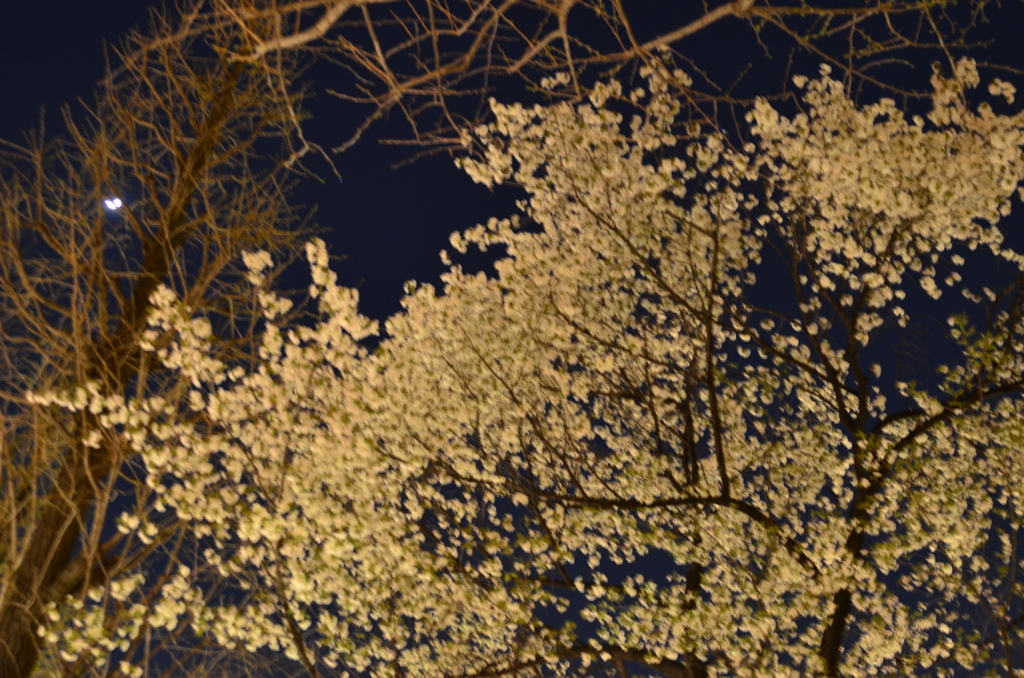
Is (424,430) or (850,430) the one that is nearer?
(850,430)

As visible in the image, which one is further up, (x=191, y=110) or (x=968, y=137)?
(x=968, y=137)

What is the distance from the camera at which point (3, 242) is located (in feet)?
20.9

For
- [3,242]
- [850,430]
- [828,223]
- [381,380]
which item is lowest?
[3,242]

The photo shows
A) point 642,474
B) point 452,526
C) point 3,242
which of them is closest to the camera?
point 3,242

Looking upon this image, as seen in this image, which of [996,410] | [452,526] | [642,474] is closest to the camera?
[452,526]

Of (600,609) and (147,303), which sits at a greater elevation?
(147,303)

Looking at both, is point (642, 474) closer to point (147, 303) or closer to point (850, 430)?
point (850, 430)

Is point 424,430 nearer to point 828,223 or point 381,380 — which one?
point 381,380

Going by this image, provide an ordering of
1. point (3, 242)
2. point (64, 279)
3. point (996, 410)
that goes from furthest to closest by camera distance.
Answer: point (996, 410) → point (64, 279) → point (3, 242)

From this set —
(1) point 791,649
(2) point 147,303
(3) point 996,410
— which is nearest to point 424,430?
(2) point 147,303

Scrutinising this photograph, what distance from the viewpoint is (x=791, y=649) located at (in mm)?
7926

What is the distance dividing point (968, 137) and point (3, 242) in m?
10.9

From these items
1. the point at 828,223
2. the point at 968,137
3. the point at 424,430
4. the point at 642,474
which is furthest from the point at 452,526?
the point at 968,137

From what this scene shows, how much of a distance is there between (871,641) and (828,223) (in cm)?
518
